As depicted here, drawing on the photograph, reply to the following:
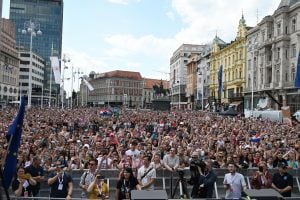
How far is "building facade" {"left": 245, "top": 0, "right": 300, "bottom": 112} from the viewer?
5322 centimetres

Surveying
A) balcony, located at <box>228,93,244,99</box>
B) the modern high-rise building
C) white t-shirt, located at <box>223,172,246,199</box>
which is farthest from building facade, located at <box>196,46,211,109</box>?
white t-shirt, located at <box>223,172,246,199</box>

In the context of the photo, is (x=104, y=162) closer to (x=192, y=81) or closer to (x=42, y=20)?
(x=192, y=81)

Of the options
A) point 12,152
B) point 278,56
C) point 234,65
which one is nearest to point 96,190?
point 12,152

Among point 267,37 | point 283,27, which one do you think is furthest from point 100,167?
point 267,37

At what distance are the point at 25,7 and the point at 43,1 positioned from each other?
6791 millimetres

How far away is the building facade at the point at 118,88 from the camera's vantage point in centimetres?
17262

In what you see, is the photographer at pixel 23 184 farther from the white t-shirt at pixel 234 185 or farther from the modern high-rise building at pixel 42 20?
the modern high-rise building at pixel 42 20

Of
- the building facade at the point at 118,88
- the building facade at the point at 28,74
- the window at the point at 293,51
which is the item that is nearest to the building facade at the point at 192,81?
the building facade at the point at 118,88

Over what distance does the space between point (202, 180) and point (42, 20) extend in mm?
151937

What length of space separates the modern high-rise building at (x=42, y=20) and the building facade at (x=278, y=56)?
91525 mm

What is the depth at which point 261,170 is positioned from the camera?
A: 1043 cm

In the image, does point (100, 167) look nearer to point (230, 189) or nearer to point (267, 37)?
point (230, 189)

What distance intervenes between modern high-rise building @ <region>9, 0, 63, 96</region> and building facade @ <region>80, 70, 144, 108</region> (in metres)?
21.7

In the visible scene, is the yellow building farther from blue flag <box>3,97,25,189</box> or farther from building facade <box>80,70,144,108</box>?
building facade <box>80,70,144,108</box>
